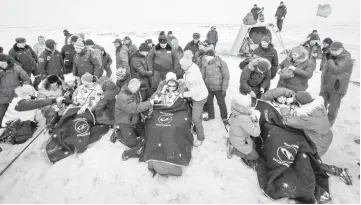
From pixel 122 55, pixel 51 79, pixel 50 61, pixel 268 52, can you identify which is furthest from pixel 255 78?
→ pixel 50 61

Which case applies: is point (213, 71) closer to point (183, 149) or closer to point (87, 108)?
point (183, 149)

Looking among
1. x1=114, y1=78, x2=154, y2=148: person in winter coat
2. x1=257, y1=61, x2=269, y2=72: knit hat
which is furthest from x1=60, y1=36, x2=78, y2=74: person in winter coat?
x1=257, y1=61, x2=269, y2=72: knit hat

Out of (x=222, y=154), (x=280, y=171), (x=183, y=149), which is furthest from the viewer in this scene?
(x=222, y=154)

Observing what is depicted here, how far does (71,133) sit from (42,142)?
2.68 feet

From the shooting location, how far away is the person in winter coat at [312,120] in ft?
10.7

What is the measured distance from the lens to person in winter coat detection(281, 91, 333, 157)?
3.26m

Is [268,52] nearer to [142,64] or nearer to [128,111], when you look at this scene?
[142,64]

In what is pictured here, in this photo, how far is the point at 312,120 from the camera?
3.26 meters

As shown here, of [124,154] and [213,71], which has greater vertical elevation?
[213,71]

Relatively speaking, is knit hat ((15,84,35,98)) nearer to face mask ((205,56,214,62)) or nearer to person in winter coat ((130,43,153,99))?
person in winter coat ((130,43,153,99))

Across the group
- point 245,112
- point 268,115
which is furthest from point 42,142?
point 268,115

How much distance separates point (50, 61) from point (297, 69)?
5.97 metres

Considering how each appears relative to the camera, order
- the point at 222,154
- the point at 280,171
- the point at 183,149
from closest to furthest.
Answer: the point at 280,171 < the point at 183,149 < the point at 222,154

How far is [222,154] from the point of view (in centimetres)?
393
